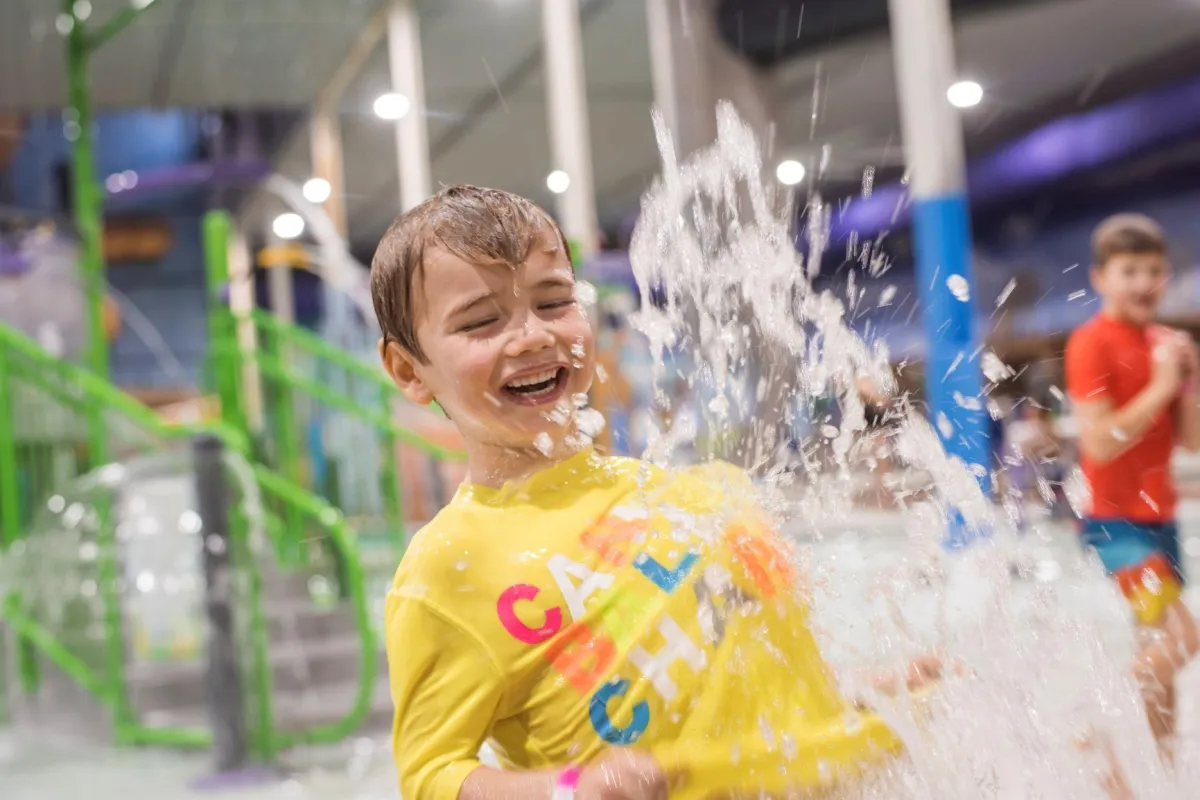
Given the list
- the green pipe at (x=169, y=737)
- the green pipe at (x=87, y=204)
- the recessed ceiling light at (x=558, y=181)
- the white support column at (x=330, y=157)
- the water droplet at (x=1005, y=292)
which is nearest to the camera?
the green pipe at (x=169, y=737)

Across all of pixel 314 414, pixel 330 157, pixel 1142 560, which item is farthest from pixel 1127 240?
pixel 330 157

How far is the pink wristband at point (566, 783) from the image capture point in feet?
2.61

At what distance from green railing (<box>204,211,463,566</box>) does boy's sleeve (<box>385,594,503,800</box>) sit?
2.53 meters

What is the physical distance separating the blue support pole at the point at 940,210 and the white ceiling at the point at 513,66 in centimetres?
163

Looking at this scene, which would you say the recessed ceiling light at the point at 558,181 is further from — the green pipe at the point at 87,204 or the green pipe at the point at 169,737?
the green pipe at the point at 169,737

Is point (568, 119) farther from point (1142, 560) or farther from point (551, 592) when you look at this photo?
point (551, 592)

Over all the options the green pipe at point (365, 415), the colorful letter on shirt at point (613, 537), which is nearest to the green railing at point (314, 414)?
the green pipe at point (365, 415)

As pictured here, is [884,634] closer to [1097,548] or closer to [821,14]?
[1097,548]

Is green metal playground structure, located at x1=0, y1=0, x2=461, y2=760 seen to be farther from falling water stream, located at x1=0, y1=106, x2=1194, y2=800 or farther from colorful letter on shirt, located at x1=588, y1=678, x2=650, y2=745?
colorful letter on shirt, located at x1=588, y1=678, x2=650, y2=745

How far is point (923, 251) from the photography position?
3596 mm

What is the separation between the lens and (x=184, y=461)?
3.21 meters

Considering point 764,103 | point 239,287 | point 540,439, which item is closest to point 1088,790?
point 540,439

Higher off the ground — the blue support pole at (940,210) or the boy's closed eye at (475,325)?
the blue support pole at (940,210)

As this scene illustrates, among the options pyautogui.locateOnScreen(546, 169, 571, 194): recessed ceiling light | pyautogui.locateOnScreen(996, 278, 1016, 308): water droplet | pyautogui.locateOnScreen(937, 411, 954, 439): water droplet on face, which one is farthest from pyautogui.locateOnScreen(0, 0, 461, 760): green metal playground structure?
pyautogui.locateOnScreen(996, 278, 1016, 308): water droplet
